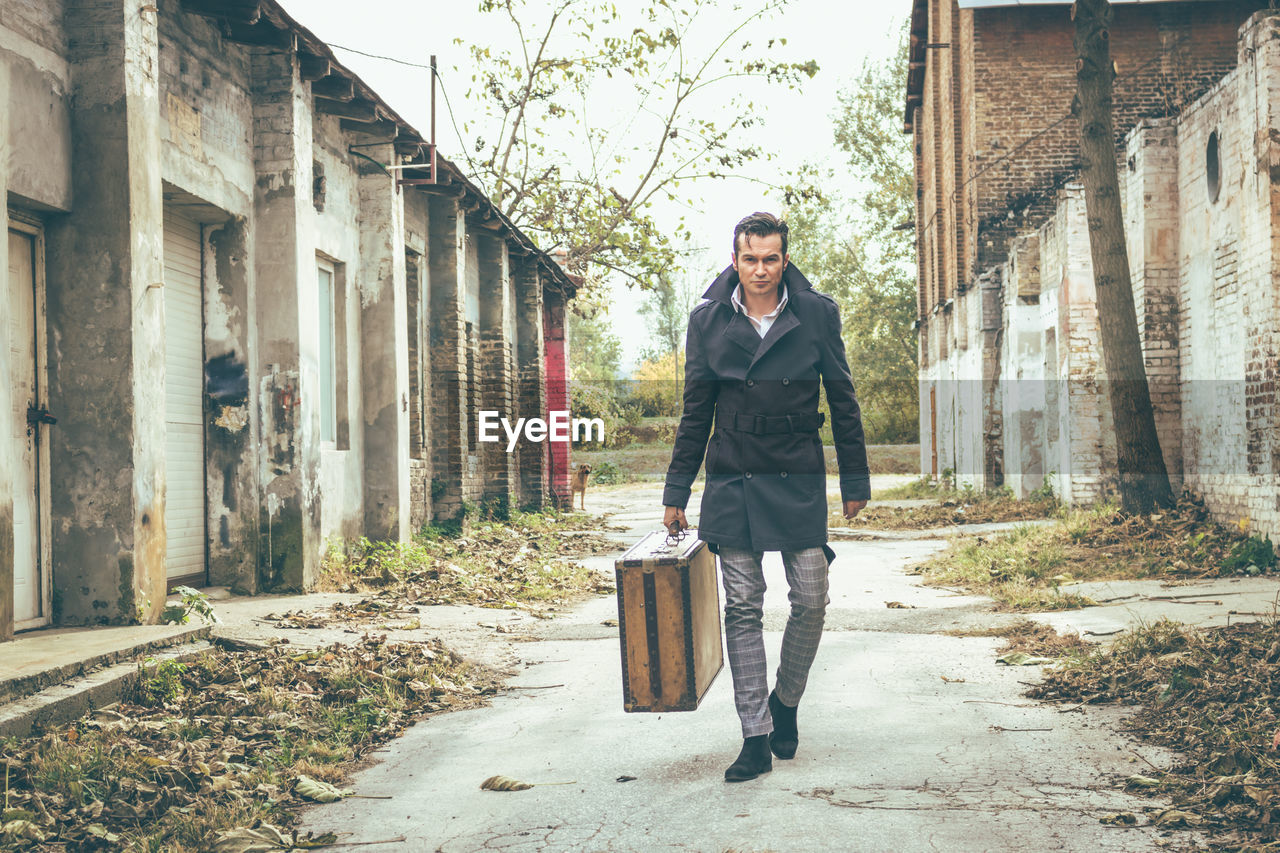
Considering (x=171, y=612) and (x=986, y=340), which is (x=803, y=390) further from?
(x=986, y=340)

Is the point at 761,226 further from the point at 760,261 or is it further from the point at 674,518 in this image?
the point at 674,518

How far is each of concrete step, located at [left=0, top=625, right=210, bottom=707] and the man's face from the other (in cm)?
346

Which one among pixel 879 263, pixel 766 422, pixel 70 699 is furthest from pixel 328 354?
pixel 879 263

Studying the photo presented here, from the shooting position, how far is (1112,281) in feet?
38.2

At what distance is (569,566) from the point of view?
11797mm

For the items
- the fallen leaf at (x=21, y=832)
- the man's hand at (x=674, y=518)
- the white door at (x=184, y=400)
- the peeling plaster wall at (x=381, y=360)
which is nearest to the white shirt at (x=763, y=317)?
the man's hand at (x=674, y=518)

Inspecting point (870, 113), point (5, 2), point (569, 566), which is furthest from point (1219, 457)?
point (870, 113)

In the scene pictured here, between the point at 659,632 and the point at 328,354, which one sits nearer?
the point at 659,632

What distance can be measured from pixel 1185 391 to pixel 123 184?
33.6 feet

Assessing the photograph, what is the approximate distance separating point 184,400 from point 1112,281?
888cm

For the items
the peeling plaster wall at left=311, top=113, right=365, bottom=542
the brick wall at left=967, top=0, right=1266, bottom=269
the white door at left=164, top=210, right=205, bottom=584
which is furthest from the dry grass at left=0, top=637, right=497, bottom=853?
the brick wall at left=967, top=0, right=1266, bottom=269

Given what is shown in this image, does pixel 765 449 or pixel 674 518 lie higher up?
pixel 765 449

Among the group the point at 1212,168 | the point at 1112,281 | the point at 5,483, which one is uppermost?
the point at 1212,168

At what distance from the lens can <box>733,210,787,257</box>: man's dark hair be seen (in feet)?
14.7
